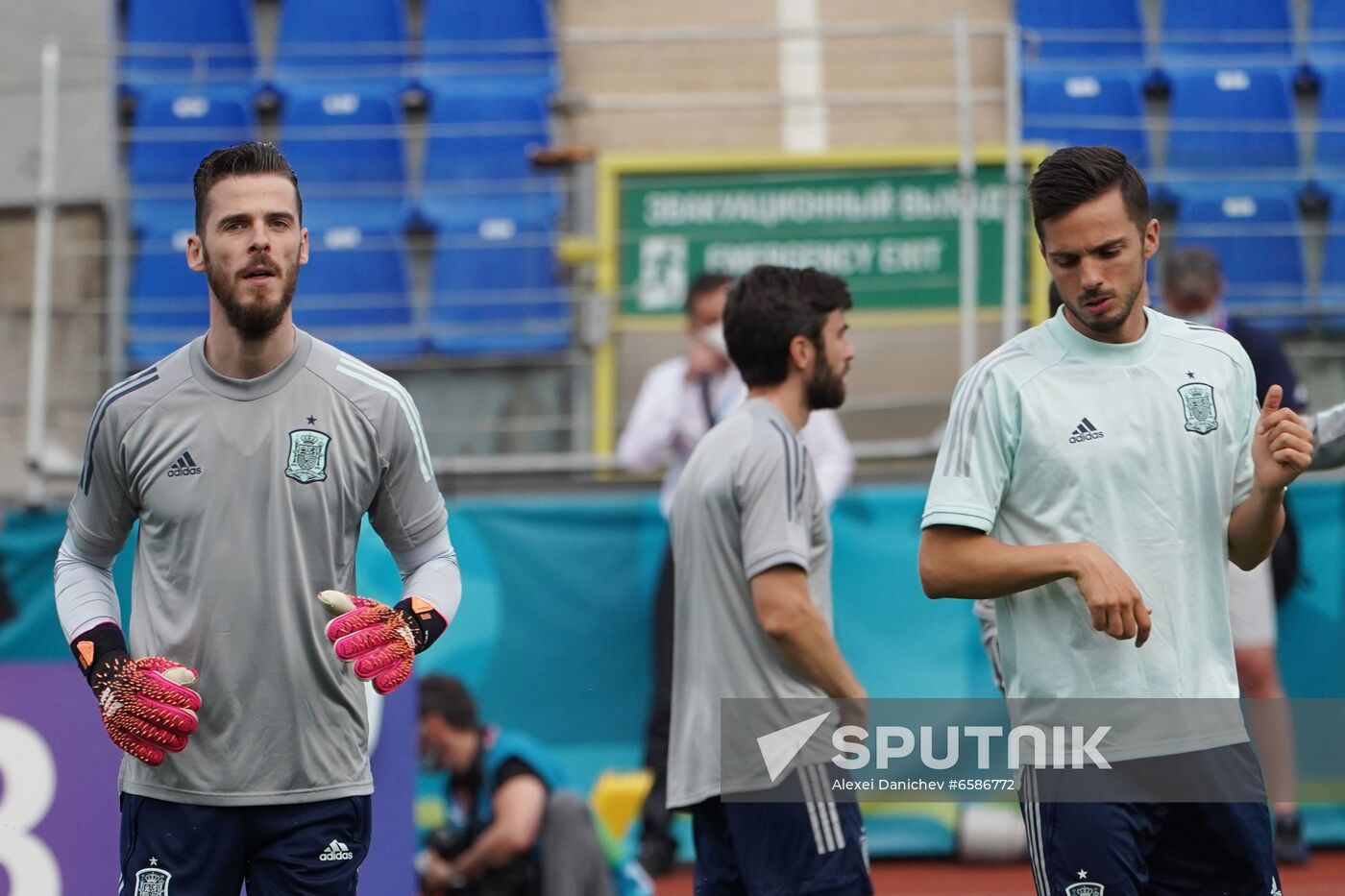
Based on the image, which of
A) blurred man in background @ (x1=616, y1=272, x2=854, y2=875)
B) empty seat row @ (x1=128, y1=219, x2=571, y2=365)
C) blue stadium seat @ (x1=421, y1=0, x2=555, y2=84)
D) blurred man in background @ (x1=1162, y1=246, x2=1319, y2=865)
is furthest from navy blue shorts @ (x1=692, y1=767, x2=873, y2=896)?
blue stadium seat @ (x1=421, y1=0, x2=555, y2=84)

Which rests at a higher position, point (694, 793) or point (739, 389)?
point (739, 389)

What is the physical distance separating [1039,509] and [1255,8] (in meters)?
8.00

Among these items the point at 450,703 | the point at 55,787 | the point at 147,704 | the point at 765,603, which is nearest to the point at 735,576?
the point at 765,603

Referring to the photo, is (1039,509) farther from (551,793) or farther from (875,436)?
(875,436)

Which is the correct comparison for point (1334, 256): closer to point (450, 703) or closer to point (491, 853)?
point (450, 703)

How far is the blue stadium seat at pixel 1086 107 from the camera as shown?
9562 millimetres

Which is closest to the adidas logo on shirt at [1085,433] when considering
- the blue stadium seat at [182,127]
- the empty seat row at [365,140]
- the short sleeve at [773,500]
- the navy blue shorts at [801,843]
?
the short sleeve at [773,500]

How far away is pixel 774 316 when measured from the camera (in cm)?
471

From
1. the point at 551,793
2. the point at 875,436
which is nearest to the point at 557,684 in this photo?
the point at 551,793

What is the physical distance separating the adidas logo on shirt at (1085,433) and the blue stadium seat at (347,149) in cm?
640

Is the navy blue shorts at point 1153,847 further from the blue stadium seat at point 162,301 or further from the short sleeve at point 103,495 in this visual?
the blue stadium seat at point 162,301

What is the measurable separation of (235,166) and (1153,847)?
2.38 meters

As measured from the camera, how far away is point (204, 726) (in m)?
3.65

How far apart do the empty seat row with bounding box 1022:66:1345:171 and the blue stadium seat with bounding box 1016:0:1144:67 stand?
0.33m
